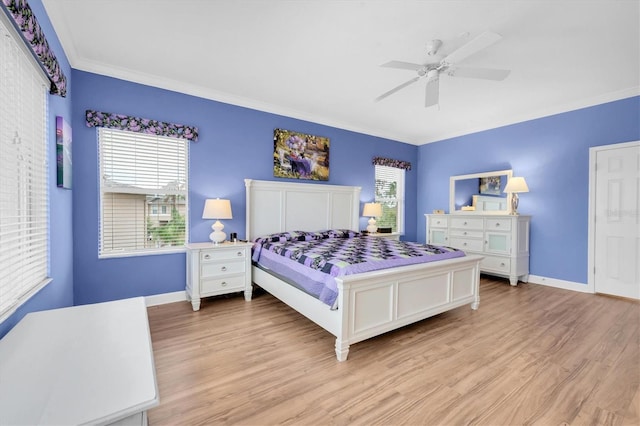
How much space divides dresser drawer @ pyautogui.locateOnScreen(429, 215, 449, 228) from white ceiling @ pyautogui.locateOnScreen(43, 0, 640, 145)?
196cm

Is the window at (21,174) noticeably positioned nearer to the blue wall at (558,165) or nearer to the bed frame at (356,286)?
the bed frame at (356,286)

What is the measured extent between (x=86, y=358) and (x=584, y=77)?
191 inches

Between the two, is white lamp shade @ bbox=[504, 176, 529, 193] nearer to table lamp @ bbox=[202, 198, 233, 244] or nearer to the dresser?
the dresser

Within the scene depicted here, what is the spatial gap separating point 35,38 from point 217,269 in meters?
2.36

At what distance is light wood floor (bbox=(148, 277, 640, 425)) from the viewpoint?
1.57 metres

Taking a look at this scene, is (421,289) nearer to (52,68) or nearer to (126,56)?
(52,68)

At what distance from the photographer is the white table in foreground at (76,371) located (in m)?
0.80

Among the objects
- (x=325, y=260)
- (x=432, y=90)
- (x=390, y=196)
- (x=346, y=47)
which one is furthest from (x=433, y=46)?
(x=390, y=196)

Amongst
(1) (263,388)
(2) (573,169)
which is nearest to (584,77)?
(2) (573,169)

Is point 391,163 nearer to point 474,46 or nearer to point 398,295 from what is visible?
point 474,46

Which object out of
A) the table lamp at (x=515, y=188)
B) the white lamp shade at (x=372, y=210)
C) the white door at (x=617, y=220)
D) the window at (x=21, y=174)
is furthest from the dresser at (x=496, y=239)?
Answer: the window at (x=21, y=174)

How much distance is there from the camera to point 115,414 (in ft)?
2.63

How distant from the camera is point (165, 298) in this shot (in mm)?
3316

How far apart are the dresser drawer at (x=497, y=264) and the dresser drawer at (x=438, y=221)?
89 cm
